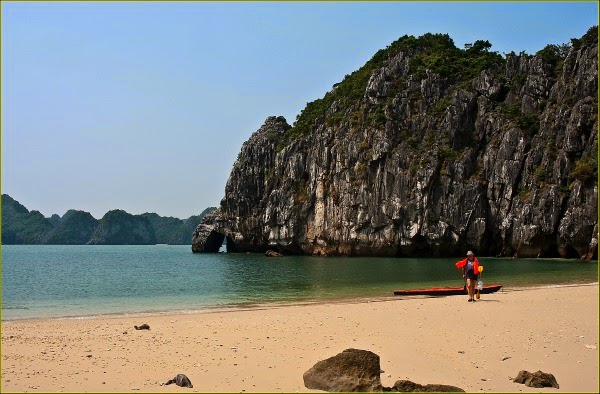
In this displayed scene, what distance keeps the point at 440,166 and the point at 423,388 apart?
3007 inches

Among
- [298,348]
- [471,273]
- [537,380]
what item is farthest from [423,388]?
[471,273]

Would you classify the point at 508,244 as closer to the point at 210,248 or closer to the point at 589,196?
the point at 589,196

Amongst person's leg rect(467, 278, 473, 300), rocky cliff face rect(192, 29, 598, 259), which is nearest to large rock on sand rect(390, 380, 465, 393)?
person's leg rect(467, 278, 473, 300)

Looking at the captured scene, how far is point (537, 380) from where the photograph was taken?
9.66 m

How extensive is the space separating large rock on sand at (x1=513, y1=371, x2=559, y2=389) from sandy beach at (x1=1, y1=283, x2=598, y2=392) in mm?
210

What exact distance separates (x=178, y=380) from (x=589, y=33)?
81997mm

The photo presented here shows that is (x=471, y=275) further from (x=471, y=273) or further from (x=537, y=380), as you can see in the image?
(x=537, y=380)

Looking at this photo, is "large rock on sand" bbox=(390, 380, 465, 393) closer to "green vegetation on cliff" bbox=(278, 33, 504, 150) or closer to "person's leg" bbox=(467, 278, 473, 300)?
"person's leg" bbox=(467, 278, 473, 300)

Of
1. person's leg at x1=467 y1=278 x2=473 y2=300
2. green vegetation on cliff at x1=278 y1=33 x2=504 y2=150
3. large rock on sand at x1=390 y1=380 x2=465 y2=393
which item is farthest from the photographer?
green vegetation on cliff at x1=278 y1=33 x2=504 y2=150

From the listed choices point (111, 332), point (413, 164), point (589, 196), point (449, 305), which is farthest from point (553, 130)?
point (111, 332)

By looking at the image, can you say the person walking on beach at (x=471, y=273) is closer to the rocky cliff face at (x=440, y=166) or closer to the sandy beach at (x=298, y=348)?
the sandy beach at (x=298, y=348)

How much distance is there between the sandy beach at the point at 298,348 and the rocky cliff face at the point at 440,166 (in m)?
54.4

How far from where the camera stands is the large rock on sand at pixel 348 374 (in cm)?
950

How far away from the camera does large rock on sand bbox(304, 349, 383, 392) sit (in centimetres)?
950
